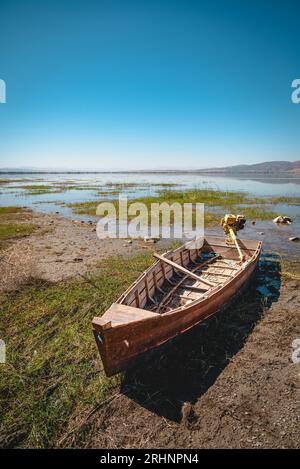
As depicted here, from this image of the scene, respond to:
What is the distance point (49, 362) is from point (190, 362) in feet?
10.9

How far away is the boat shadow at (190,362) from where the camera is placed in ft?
17.3

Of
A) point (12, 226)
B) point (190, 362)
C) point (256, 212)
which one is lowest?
point (190, 362)

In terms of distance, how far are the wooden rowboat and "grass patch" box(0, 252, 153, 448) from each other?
975 mm

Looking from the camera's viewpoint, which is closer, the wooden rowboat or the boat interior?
the wooden rowboat

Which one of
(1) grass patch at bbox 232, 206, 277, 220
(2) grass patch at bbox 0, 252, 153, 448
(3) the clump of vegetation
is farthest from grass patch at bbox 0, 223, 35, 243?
(1) grass patch at bbox 232, 206, 277, 220

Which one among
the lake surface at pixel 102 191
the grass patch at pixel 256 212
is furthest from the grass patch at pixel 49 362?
the lake surface at pixel 102 191

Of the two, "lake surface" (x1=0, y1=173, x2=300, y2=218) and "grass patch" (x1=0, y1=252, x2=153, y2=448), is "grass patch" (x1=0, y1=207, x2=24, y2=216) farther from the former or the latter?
"grass patch" (x1=0, y1=252, x2=153, y2=448)

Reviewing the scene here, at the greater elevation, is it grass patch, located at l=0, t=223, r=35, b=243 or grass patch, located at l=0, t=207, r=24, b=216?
grass patch, located at l=0, t=207, r=24, b=216

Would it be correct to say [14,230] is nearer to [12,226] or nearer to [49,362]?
[12,226]

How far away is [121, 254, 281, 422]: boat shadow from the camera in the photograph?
17.3ft

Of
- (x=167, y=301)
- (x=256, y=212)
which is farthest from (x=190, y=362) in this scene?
(x=256, y=212)

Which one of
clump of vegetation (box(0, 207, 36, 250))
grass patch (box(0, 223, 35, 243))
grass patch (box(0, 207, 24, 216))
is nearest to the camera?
clump of vegetation (box(0, 207, 36, 250))

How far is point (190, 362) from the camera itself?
620 cm
